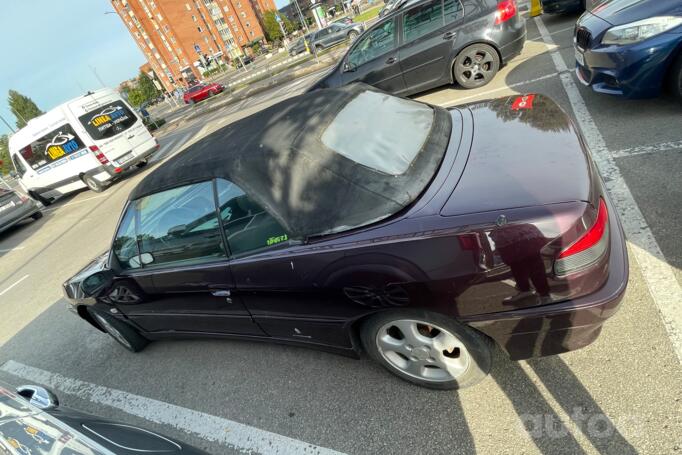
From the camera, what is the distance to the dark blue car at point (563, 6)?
24.8 ft

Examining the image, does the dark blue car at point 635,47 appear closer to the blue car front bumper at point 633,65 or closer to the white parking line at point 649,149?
the blue car front bumper at point 633,65

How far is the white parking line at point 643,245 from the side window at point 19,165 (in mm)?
14557

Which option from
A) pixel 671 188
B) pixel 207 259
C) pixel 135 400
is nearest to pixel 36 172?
pixel 135 400

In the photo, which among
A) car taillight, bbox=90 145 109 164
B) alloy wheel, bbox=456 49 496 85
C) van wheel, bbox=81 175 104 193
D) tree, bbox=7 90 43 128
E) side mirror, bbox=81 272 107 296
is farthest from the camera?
tree, bbox=7 90 43 128

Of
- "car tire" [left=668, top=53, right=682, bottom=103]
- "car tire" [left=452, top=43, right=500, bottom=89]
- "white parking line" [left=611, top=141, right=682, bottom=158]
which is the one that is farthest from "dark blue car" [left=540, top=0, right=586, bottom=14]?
"white parking line" [left=611, top=141, right=682, bottom=158]

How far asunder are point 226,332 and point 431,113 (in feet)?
7.27

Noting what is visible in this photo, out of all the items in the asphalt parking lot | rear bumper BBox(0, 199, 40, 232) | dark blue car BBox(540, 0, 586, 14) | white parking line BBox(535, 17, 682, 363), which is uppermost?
rear bumper BBox(0, 199, 40, 232)

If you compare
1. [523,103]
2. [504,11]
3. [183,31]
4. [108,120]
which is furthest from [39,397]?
[183,31]

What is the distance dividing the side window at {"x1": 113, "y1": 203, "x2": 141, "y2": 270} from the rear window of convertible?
1.67 metres

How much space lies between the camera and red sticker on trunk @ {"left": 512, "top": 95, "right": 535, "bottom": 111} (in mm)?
2466

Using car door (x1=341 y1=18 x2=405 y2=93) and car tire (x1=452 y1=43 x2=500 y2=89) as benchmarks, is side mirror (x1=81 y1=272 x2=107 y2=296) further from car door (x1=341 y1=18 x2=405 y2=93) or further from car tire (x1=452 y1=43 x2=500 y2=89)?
car tire (x1=452 y1=43 x2=500 y2=89)

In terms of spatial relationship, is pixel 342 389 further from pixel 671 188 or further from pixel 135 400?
pixel 671 188

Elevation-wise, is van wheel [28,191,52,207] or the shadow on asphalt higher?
van wheel [28,191,52,207]

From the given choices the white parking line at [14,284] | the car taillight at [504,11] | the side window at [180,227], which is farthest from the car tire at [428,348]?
the white parking line at [14,284]
